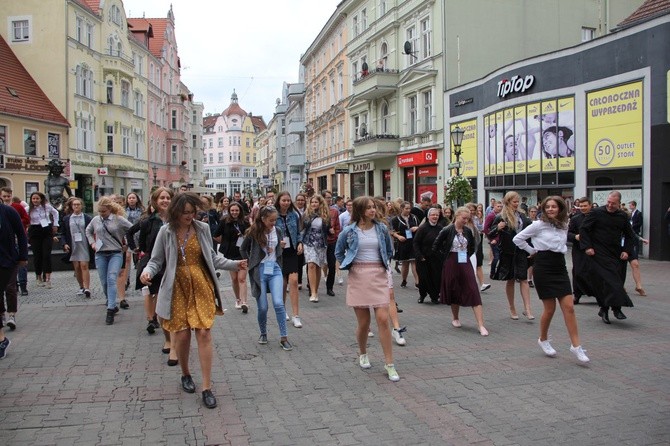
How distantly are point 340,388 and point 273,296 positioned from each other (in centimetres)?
183

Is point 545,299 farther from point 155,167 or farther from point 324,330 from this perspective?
point 155,167

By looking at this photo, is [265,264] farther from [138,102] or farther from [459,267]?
[138,102]

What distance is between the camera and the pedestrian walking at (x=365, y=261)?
19.5ft

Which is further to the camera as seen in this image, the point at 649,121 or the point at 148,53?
the point at 148,53

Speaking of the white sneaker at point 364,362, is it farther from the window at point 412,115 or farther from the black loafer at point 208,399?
the window at point 412,115

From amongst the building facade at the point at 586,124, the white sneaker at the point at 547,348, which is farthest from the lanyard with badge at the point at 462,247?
the building facade at the point at 586,124

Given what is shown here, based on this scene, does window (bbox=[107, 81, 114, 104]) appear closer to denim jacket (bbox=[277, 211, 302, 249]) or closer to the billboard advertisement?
the billboard advertisement

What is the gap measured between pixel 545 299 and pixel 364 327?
201 cm

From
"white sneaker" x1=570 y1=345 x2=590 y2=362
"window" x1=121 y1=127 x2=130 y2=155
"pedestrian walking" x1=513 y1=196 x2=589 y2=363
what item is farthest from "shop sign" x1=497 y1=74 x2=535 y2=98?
"window" x1=121 y1=127 x2=130 y2=155

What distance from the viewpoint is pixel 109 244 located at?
336 inches

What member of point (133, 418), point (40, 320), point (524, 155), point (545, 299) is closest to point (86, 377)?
point (133, 418)

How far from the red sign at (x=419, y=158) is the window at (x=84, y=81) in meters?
19.8

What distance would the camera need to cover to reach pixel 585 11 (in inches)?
1156

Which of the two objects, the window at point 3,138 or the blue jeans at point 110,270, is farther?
the window at point 3,138
